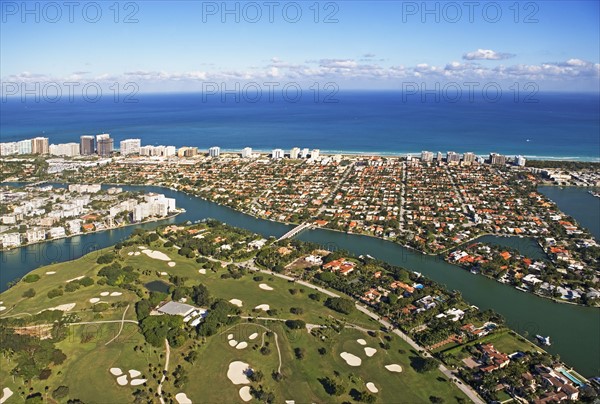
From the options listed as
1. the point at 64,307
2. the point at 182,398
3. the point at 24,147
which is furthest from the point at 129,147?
the point at 182,398

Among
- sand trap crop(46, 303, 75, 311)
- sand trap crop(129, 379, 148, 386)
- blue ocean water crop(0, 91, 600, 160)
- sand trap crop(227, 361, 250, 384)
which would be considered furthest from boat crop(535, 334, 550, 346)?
blue ocean water crop(0, 91, 600, 160)

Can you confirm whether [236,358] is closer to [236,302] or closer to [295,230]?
[236,302]

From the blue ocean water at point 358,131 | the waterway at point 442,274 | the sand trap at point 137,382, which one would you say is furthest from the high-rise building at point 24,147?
the sand trap at point 137,382

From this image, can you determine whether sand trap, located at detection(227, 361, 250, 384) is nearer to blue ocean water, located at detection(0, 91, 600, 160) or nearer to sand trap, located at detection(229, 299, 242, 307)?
sand trap, located at detection(229, 299, 242, 307)

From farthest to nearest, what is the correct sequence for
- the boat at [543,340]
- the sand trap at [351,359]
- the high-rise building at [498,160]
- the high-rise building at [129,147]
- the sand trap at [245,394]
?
the high-rise building at [129,147] < the high-rise building at [498,160] < the boat at [543,340] < the sand trap at [351,359] < the sand trap at [245,394]

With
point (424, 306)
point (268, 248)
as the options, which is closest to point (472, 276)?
point (424, 306)

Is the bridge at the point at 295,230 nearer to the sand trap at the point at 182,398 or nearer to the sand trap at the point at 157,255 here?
the sand trap at the point at 157,255
